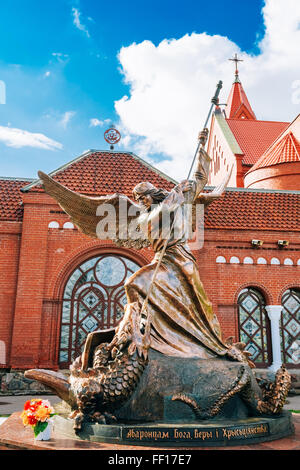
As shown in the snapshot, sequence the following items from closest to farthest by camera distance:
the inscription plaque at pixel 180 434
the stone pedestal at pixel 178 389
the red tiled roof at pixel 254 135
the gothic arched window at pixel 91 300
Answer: the inscription plaque at pixel 180 434 < the stone pedestal at pixel 178 389 < the gothic arched window at pixel 91 300 < the red tiled roof at pixel 254 135

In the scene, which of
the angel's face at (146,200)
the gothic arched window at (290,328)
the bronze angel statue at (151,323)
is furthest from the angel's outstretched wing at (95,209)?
the gothic arched window at (290,328)

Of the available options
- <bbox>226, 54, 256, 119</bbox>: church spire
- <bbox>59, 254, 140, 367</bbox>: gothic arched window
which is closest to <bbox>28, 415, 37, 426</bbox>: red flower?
<bbox>59, 254, 140, 367</bbox>: gothic arched window

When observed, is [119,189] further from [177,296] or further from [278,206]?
[177,296]

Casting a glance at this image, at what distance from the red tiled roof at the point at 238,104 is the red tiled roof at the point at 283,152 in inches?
619

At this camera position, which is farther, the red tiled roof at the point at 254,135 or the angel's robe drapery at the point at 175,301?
the red tiled roof at the point at 254,135

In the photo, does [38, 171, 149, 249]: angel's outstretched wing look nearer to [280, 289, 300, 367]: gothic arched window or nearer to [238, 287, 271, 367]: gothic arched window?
[238, 287, 271, 367]: gothic arched window

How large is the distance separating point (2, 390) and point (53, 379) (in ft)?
26.5

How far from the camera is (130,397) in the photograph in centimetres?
419

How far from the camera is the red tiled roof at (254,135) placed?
90.3 feet

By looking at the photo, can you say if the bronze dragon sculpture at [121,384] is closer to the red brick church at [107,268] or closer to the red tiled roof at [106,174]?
the red brick church at [107,268]

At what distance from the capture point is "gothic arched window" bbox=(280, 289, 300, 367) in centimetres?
1358

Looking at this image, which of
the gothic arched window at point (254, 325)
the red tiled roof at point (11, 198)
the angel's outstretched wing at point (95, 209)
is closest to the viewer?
the angel's outstretched wing at point (95, 209)

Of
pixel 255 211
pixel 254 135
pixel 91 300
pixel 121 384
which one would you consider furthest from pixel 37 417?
pixel 254 135
